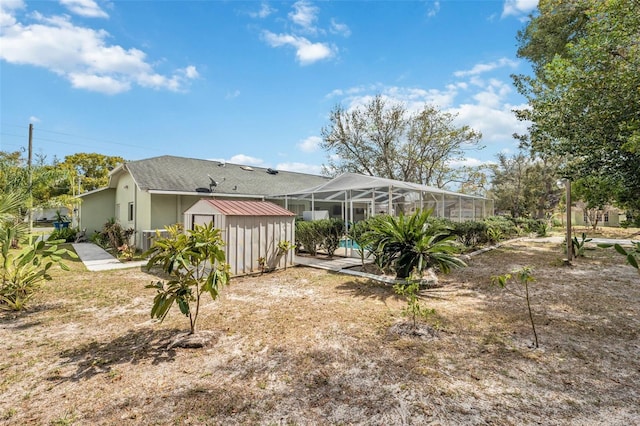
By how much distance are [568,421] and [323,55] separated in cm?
1266

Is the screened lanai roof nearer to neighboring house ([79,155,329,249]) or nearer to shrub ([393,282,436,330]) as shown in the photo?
neighboring house ([79,155,329,249])

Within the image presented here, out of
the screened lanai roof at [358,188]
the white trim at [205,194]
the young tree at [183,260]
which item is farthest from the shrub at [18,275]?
the screened lanai roof at [358,188]

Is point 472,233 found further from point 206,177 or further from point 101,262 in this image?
point 101,262

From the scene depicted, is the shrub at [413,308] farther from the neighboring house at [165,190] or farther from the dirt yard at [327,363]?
Result: the neighboring house at [165,190]

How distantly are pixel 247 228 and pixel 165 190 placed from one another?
6.09m

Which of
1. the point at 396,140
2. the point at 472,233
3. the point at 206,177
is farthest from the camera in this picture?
the point at 396,140

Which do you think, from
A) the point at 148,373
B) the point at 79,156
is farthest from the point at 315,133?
the point at 79,156

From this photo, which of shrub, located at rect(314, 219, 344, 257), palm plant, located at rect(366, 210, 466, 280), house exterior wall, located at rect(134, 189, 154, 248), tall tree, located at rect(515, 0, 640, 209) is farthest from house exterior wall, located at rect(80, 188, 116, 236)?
tall tree, located at rect(515, 0, 640, 209)

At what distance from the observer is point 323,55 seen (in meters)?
11.6

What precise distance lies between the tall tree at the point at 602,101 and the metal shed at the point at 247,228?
289 inches

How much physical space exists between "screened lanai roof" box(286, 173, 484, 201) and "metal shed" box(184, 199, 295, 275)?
3.27m

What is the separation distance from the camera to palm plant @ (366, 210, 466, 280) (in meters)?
5.50

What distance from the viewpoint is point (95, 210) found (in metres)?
15.8

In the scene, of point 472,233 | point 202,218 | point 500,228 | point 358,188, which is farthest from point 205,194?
point 500,228
